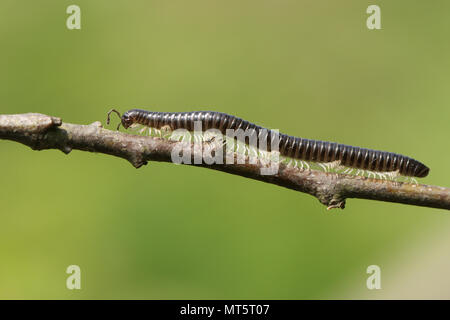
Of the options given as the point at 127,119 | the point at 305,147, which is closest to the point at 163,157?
the point at 305,147

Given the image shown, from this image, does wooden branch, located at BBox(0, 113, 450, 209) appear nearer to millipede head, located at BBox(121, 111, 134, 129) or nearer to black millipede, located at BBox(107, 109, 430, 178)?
black millipede, located at BBox(107, 109, 430, 178)

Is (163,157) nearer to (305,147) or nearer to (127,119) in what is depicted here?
(305,147)

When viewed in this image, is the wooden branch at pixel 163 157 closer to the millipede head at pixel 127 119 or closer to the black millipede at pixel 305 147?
the black millipede at pixel 305 147

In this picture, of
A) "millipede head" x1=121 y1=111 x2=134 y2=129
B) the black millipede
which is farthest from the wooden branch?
"millipede head" x1=121 y1=111 x2=134 y2=129

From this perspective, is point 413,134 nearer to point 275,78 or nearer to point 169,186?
point 275,78

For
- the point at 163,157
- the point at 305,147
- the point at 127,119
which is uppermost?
the point at 127,119
